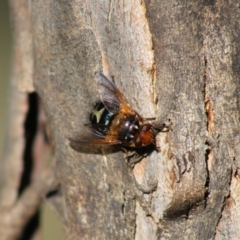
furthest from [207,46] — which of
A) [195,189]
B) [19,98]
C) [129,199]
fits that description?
[19,98]

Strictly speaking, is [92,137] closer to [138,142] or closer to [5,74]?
[138,142]

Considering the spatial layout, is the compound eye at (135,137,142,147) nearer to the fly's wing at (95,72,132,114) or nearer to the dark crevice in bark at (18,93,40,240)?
the fly's wing at (95,72,132,114)

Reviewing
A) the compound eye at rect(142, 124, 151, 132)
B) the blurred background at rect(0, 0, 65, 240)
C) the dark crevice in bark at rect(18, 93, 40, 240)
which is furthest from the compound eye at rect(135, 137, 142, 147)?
the blurred background at rect(0, 0, 65, 240)

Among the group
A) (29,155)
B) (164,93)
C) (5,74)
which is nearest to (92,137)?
(164,93)

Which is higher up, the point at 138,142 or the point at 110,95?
the point at 110,95

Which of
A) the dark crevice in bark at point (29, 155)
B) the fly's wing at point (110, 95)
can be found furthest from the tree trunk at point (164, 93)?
the dark crevice in bark at point (29, 155)
